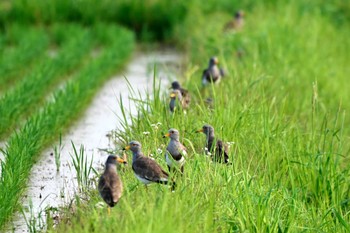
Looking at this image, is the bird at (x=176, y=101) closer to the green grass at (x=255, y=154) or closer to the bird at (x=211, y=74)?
the green grass at (x=255, y=154)

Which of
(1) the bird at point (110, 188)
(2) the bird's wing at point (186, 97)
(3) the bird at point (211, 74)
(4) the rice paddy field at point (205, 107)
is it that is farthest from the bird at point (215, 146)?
(3) the bird at point (211, 74)

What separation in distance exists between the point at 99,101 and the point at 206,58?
5.56 feet

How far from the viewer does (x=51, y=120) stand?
935cm

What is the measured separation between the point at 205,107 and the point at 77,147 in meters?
1.61

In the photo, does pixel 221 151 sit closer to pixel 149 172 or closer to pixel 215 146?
pixel 215 146

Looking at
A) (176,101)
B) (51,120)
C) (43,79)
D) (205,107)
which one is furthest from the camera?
(43,79)

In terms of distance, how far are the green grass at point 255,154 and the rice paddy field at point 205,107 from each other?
2cm

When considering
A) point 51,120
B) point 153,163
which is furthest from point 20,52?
point 153,163

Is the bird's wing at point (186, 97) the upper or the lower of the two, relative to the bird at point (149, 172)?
lower

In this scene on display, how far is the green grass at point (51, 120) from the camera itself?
6945 mm

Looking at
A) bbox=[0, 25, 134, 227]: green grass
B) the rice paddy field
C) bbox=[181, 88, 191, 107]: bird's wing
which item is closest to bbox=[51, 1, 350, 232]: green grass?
the rice paddy field

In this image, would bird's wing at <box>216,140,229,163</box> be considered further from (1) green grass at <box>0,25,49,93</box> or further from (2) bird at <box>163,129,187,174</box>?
(1) green grass at <box>0,25,49,93</box>

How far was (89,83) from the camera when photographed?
11.4m

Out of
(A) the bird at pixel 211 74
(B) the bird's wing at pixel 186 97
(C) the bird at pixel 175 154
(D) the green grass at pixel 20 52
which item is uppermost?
(C) the bird at pixel 175 154
